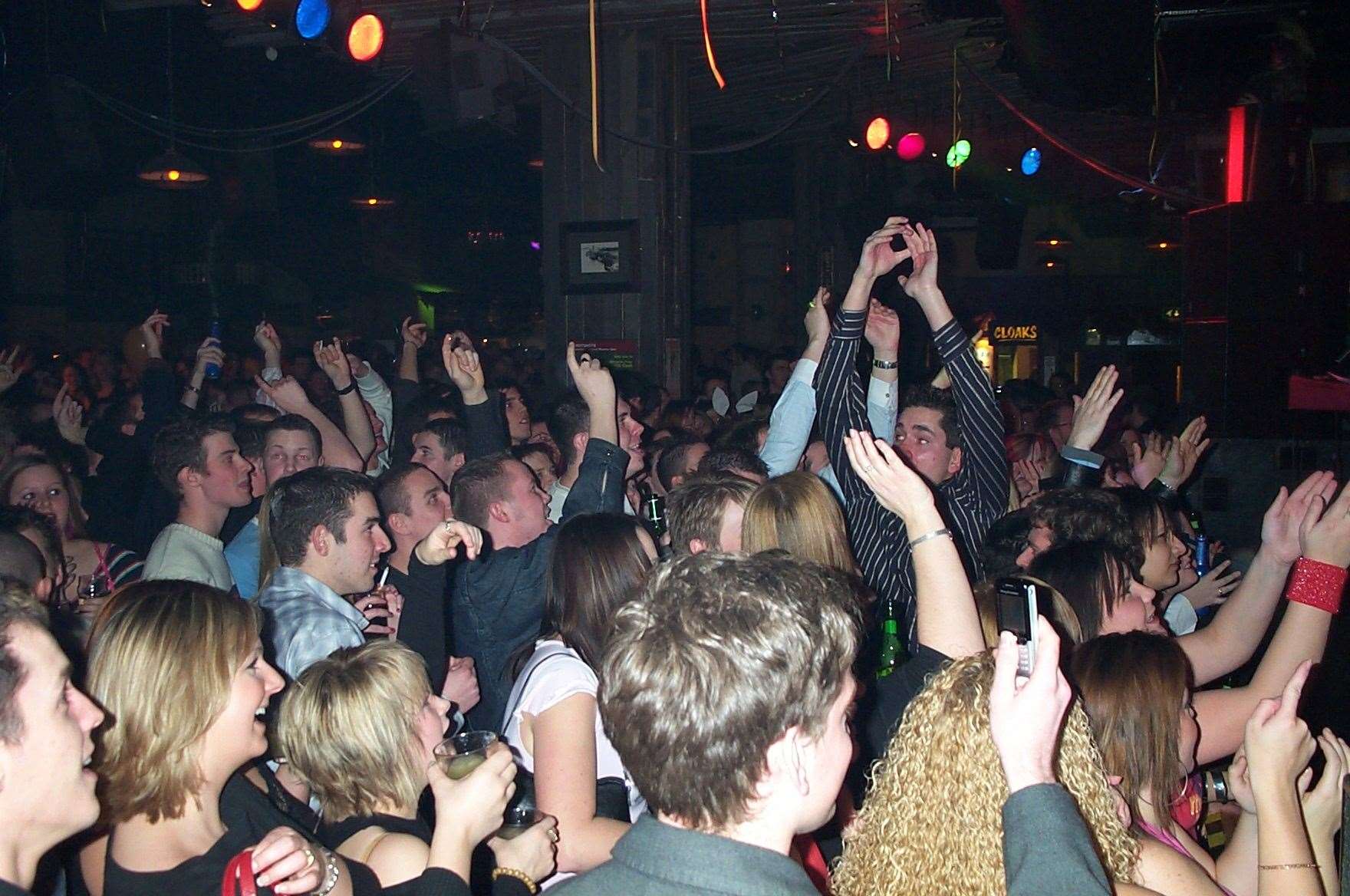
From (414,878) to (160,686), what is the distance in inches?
19.9

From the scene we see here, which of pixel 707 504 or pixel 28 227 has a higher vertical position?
pixel 28 227

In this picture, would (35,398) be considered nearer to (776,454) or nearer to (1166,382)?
(776,454)

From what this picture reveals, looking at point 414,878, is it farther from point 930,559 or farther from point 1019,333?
point 1019,333

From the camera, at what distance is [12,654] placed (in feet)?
4.61

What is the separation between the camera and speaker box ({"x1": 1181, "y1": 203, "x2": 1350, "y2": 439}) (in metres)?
6.77

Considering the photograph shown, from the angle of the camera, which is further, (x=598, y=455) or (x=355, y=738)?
Answer: (x=598, y=455)

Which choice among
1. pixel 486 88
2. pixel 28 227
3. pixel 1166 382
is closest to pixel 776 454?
pixel 486 88

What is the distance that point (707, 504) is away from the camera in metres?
2.73

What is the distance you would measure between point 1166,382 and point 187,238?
11.9 metres

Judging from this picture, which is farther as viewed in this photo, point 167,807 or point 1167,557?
point 1167,557

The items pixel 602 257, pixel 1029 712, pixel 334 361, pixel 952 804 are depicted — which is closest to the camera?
pixel 1029 712

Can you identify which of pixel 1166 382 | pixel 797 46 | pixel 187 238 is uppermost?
pixel 797 46

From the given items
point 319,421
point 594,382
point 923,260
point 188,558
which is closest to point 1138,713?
point 923,260

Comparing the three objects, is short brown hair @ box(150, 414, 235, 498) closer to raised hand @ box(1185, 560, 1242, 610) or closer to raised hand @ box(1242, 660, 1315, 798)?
raised hand @ box(1242, 660, 1315, 798)
